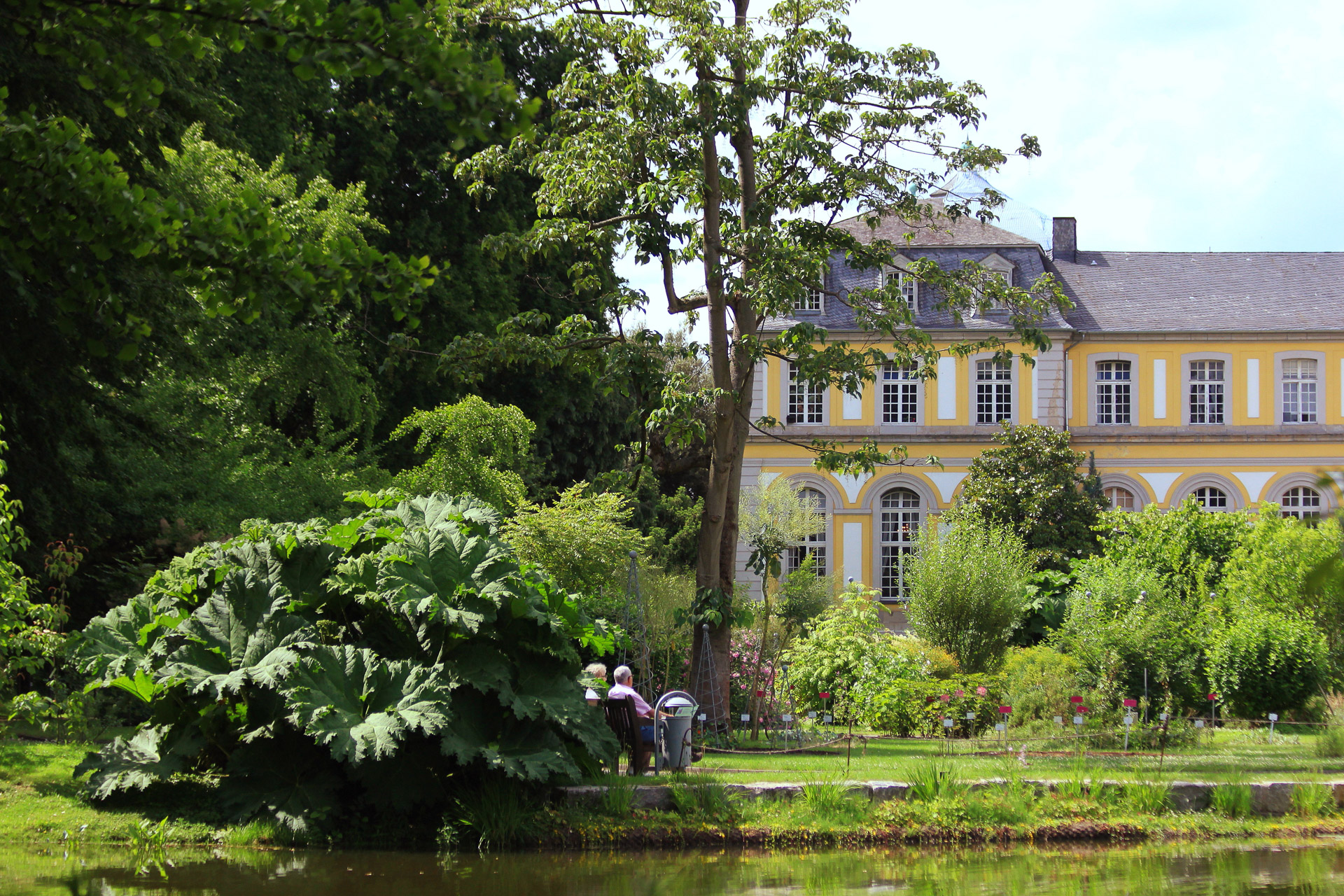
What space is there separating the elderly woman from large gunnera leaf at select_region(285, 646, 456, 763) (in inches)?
49.6

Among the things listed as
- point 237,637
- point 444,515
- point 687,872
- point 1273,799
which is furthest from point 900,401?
point 687,872

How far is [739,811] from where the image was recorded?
8125mm

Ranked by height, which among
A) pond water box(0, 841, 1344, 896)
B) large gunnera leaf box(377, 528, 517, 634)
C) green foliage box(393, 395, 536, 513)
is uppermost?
green foliage box(393, 395, 536, 513)

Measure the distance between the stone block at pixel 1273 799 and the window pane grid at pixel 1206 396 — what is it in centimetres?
2889

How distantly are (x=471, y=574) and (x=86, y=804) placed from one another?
285cm

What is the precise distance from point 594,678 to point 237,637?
8.58ft

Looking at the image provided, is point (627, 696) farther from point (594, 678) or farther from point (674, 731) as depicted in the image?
point (674, 731)

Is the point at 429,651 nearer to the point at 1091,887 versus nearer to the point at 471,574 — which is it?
the point at 471,574

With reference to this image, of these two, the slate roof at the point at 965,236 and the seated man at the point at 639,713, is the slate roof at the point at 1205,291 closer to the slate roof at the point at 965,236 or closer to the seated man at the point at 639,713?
the slate roof at the point at 965,236

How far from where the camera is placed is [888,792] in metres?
8.45

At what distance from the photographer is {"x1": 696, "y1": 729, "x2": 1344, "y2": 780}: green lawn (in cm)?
905

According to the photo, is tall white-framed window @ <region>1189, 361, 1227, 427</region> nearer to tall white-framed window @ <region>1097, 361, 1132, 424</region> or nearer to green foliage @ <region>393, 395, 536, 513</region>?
tall white-framed window @ <region>1097, 361, 1132, 424</region>

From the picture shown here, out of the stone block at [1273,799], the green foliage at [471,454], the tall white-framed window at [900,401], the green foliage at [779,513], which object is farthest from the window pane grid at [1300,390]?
the stone block at [1273,799]

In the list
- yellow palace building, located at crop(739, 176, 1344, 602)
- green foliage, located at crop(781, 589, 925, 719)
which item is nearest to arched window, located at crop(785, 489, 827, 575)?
yellow palace building, located at crop(739, 176, 1344, 602)
